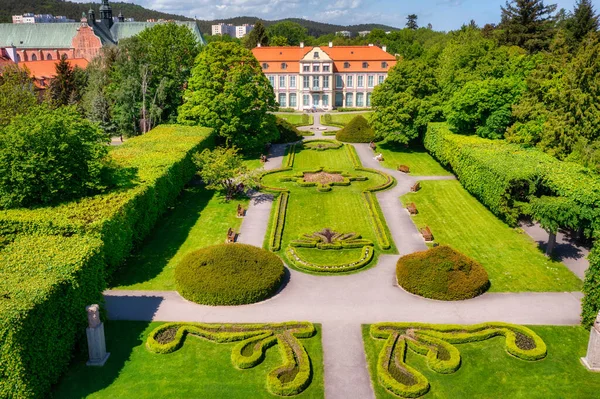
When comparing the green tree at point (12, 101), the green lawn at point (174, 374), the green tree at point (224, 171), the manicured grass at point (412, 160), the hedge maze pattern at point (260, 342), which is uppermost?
the green tree at point (12, 101)

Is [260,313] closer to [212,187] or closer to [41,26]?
[212,187]

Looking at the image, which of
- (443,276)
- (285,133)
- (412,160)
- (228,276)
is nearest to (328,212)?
(443,276)

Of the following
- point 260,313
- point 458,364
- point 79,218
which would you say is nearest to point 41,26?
point 79,218

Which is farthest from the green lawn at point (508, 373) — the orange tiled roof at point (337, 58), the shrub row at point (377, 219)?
the orange tiled roof at point (337, 58)

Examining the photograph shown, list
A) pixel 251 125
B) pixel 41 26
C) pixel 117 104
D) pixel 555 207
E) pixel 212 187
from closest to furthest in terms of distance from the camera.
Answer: pixel 555 207, pixel 212 187, pixel 251 125, pixel 117 104, pixel 41 26

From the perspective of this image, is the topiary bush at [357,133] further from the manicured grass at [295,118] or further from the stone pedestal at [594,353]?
the stone pedestal at [594,353]

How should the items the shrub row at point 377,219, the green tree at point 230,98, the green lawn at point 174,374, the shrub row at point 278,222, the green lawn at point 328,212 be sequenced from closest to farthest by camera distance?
the green lawn at point 174,374 → the green lawn at point 328,212 → the shrub row at point 278,222 → the shrub row at point 377,219 → the green tree at point 230,98

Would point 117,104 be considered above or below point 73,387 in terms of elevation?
above
